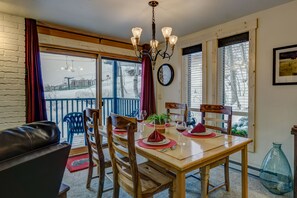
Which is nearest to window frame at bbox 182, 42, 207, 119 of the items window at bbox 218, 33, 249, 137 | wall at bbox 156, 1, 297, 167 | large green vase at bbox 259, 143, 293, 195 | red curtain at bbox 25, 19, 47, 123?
window at bbox 218, 33, 249, 137

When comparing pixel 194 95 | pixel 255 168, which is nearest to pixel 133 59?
pixel 194 95

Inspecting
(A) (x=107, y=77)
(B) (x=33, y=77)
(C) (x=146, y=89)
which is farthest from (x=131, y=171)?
(A) (x=107, y=77)

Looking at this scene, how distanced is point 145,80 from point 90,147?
2259 millimetres

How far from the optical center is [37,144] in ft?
3.30

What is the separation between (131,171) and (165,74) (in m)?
3.04

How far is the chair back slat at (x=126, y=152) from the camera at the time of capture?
4.45 feet

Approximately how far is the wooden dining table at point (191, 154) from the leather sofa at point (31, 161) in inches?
27.0

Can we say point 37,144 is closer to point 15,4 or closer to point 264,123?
point 15,4

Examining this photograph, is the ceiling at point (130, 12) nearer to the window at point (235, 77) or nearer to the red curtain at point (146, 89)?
the window at point (235, 77)

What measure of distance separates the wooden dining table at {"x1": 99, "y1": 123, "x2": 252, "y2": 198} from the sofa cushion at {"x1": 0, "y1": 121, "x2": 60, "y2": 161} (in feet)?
2.46

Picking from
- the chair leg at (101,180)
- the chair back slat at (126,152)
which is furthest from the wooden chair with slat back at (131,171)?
the chair leg at (101,180)

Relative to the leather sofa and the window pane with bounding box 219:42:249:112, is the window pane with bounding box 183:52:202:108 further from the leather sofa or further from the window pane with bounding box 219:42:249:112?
the leather sofa

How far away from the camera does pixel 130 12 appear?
2.65m

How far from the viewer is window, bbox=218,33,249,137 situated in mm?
2896
